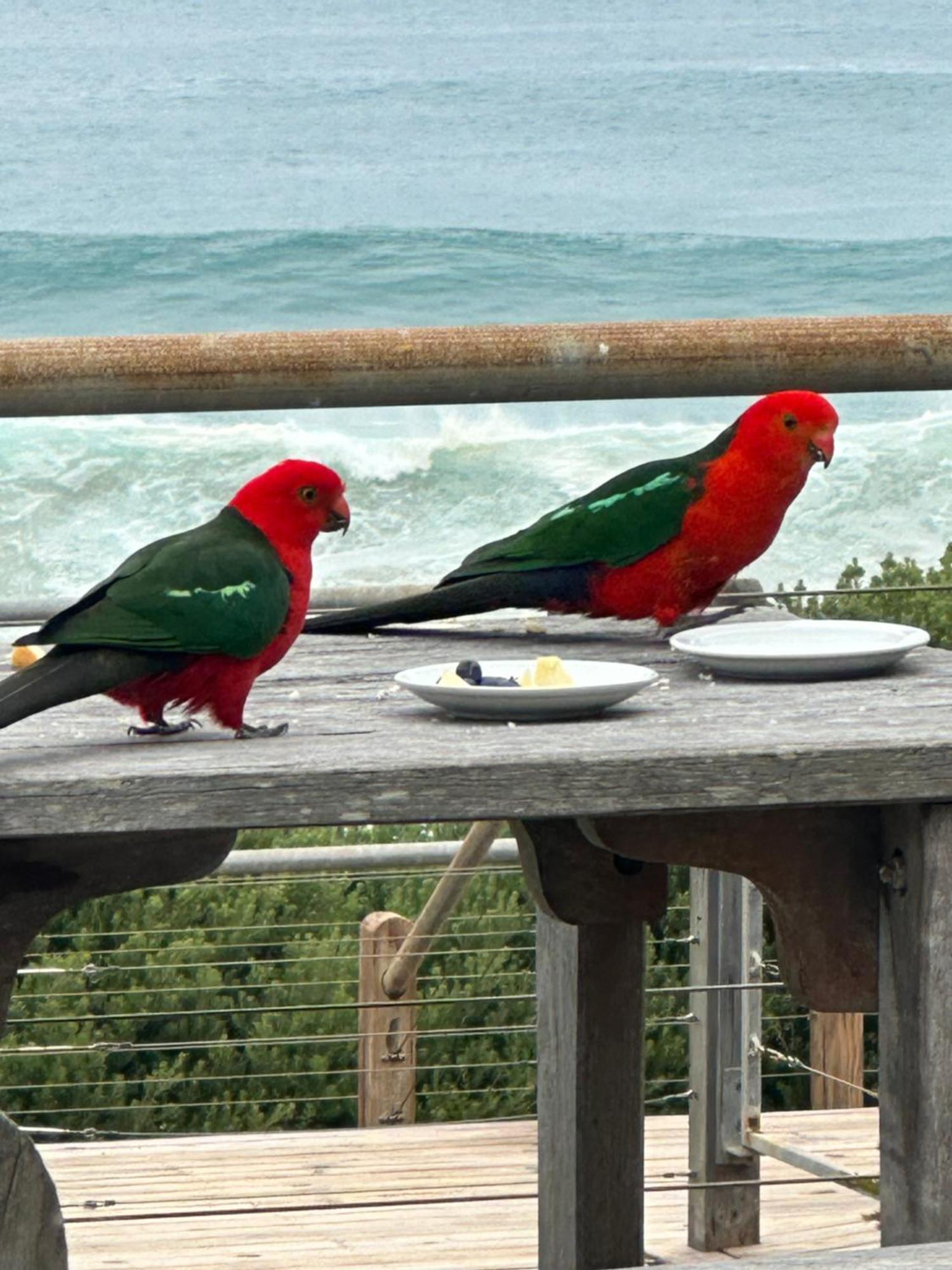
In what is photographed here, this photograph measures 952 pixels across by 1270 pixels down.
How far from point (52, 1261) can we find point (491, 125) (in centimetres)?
3017

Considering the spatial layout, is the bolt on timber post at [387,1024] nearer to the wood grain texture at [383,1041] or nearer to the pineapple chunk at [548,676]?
the wood grain texture at [383,1041]

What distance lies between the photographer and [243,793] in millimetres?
1201

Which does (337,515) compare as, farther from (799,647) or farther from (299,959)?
(299,959)

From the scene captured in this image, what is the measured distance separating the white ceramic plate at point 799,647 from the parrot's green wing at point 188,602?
361 mm

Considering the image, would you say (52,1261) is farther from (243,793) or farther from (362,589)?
(362,589)

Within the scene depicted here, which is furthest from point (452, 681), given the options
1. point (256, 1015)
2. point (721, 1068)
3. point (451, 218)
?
point (451, 218)

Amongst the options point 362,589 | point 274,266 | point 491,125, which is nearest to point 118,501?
point 274,266

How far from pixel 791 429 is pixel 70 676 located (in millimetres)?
745

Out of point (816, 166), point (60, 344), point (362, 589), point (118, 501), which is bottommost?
point (362, 589)

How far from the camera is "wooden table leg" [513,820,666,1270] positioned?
196 centimetres

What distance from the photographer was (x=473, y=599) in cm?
165

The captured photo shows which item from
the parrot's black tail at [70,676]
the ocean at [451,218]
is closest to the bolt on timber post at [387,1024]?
the parrot's black tail at [70,676]

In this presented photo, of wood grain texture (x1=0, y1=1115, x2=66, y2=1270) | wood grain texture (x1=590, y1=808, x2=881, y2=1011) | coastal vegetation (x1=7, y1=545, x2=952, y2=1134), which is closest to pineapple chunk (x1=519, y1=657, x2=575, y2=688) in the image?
wood grain texture (x1=590, y1=808, x2=881, y2=1011)

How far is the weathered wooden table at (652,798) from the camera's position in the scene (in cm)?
121
